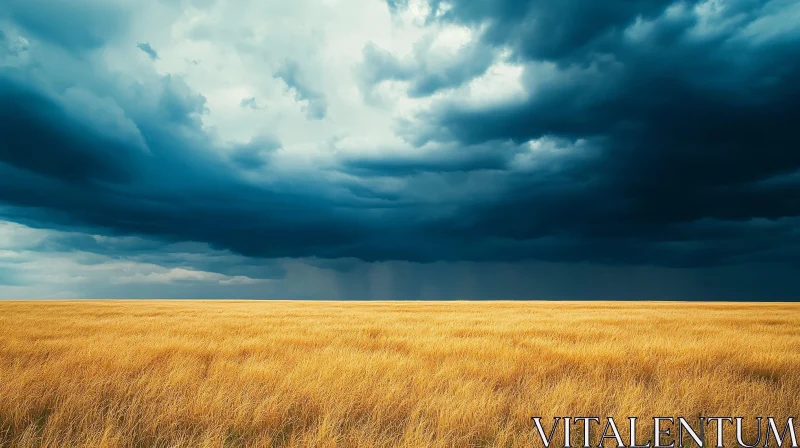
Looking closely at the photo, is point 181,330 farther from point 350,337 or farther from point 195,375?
point 195,375

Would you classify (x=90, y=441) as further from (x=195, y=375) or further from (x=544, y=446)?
(x=544, y=446)

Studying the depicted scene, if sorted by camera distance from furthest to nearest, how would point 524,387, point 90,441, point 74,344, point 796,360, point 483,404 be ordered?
1. point 74,344
2. point 796,360
3. point 524,387
4. point 483,404
5. point 90,441

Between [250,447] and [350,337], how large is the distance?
10.8m

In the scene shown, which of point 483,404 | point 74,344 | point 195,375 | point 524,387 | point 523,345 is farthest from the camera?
point 523,345

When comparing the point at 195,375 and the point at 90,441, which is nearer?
the point at 90,441

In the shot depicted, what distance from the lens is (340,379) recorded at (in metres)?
7.83

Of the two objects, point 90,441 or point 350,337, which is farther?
point 350,337

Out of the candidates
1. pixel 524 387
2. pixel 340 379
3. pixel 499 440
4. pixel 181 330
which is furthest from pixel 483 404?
pixel 181 330

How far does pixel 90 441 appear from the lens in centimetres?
477

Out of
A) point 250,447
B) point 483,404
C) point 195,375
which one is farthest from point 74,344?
point 483,404

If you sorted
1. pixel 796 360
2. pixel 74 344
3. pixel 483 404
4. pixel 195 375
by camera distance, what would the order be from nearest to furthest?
1. pixel 483 404
2. pixel 195 375
3. pixel 796 360
4. pixel 74 344

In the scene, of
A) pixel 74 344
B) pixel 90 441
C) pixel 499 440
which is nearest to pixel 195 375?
pixel 90 441

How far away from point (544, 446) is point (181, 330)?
1706 centimetres

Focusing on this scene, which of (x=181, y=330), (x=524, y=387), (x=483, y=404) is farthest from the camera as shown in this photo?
(x=181, y=330)
